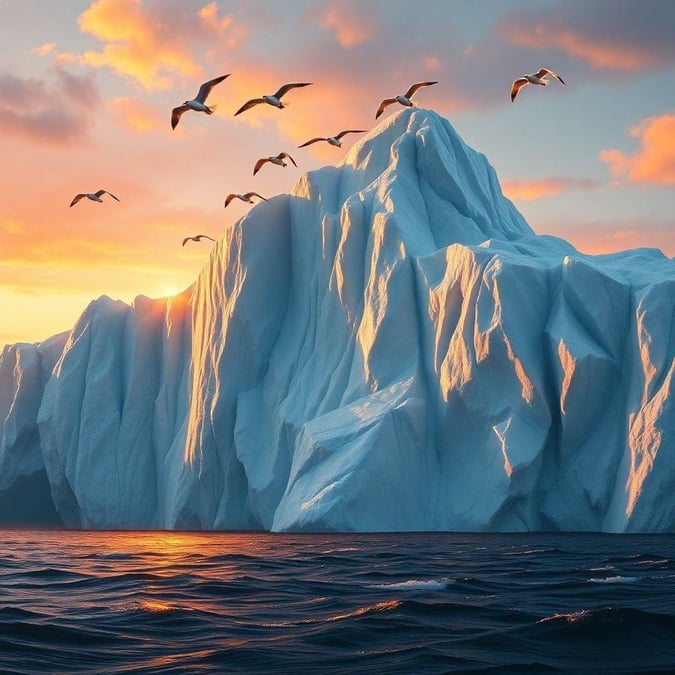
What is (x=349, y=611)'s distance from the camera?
11477 mm

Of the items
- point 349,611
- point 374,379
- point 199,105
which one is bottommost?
point 349,611

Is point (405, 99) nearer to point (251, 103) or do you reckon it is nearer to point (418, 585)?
point (251, 103)

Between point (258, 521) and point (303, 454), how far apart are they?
5533mm

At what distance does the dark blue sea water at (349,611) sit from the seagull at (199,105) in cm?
895

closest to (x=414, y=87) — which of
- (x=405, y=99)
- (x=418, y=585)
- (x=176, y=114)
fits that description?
Result: (x=405, y=99)

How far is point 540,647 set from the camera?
30.2ft

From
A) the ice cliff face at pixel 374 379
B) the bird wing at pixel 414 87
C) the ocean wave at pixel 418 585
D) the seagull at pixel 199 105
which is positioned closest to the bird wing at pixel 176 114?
the seagull at pixel 199 105

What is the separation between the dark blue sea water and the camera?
8805 millimetres

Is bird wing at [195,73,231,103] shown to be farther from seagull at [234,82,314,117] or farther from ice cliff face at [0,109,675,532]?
ice cliff face at [0,109,675,532]

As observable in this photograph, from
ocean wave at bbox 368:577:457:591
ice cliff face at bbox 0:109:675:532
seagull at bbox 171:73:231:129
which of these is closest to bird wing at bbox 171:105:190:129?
seagull at bbox 171:73:231:129

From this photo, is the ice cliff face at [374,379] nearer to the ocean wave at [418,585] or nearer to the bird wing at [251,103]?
the bird wing at [251,103]

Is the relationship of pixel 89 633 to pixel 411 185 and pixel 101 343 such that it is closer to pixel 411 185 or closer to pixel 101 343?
pixel 411 185

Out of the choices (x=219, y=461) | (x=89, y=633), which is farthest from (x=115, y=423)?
(x=89, y=633)

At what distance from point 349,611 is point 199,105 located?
12002 millimetres
